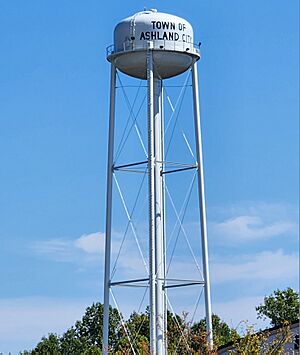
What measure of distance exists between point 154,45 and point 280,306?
2958 centimetres

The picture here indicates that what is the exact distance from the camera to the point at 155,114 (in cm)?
4288

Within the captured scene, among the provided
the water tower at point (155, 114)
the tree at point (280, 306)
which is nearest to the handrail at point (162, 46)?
the water tower at point (155, 114)

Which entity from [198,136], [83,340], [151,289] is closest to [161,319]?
[151,289]

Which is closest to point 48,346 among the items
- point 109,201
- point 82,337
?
point 82,337

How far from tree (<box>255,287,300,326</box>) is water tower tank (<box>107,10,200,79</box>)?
90.1ft

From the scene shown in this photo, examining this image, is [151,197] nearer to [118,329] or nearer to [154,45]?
[154,45]

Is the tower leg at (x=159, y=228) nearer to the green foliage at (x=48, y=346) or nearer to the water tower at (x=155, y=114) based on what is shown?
the water tower at (x=155, y=114)

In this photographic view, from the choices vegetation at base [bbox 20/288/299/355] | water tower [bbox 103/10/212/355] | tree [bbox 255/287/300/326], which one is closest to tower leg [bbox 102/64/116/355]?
water tower [bbox 103/10/212/355]

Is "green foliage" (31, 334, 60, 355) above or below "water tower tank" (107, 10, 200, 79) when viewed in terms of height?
below

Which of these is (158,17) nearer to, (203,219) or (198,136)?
(198,136)

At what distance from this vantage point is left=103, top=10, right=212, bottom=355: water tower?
1628 inches

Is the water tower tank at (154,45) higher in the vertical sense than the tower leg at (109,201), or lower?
higher

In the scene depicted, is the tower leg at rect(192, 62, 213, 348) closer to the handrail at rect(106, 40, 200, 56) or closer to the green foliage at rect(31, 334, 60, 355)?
the handrail at rect(106, 40, 200, 56)

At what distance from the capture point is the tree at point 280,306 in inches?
2682
